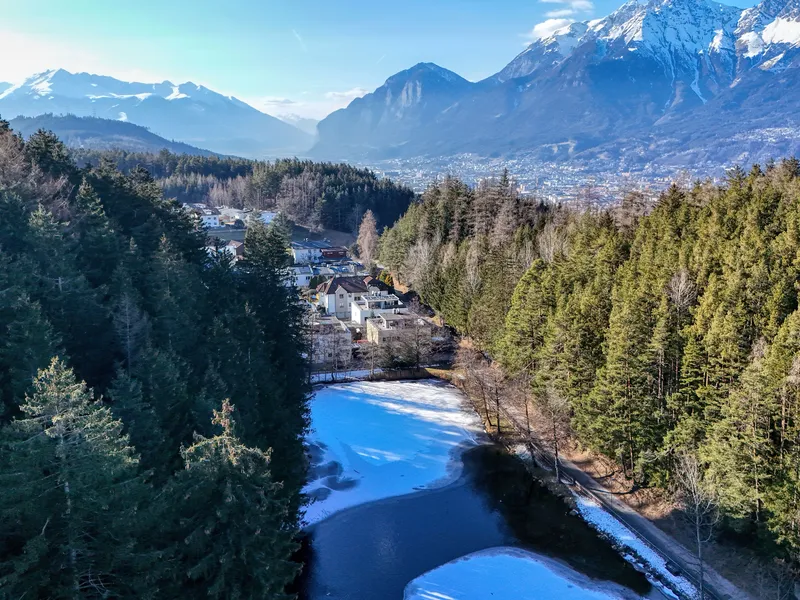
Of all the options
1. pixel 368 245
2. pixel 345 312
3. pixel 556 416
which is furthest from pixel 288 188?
pixel 556 416

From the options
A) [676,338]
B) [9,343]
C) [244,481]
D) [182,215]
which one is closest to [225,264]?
[182,215]


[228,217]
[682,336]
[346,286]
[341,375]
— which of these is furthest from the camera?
[228,217]

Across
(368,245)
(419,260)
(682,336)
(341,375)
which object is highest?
(368,245)

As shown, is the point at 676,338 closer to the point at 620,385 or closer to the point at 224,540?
the point at 620,385

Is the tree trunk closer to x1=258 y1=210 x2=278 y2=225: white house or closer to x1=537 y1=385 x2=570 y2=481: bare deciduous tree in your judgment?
x1=537 y1=385 x2=570 y2=481: bare deciduous tree

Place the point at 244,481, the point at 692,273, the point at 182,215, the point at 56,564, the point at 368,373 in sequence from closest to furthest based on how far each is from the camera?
the point at 56,564 → the point at 244,481 → the point at 692,273 → the point at 182,215 → the point at 368,373

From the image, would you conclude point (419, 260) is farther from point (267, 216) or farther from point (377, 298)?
point (267, 216)
